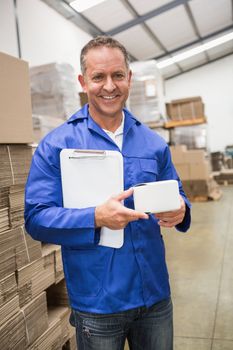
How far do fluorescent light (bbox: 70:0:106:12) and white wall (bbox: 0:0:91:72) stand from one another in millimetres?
358

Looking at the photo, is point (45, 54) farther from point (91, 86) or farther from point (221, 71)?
point (221, 71)

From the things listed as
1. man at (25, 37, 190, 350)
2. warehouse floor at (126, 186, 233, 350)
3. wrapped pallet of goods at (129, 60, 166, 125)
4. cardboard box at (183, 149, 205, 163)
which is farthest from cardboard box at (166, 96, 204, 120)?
man at (25, 37, 190, 350)

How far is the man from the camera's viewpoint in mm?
1148

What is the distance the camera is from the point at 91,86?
4.11 feet

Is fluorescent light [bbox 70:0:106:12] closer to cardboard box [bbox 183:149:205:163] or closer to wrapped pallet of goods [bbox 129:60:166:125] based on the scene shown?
wrapped pallet of goods [bbox 129:60:166:125]

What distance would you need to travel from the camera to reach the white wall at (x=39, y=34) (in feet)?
15.7

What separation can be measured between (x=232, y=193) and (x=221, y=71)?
572cm

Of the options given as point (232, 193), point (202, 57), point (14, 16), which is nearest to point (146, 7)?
point (14, 16)

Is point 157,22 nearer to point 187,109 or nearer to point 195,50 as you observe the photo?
point 187,109

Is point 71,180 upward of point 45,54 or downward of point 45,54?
downward

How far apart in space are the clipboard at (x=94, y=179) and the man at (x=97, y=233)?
46 millimetres

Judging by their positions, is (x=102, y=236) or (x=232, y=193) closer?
(x=102, y=236)

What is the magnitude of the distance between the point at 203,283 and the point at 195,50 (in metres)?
9.11

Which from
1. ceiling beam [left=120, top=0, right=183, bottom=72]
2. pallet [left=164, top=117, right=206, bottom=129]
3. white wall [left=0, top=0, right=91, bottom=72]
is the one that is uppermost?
ceiling beam [left=120, top=0, right=183, bottom=72]
